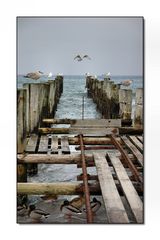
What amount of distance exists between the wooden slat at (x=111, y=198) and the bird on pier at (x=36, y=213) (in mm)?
326

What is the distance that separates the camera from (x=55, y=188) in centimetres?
261

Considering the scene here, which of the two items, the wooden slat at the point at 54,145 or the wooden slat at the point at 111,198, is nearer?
the wooden slat at the point at 111,198

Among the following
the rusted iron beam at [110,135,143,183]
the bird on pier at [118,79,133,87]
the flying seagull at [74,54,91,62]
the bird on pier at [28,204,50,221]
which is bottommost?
the bird on pier at [28,204,50,221]

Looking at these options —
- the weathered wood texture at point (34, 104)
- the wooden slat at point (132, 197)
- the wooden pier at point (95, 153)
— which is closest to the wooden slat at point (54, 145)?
the wooden pier at point (95, 153)

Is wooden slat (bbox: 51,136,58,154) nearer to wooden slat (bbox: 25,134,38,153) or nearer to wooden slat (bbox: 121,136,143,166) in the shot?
wooden slat (bbox: 25,134,38,153)

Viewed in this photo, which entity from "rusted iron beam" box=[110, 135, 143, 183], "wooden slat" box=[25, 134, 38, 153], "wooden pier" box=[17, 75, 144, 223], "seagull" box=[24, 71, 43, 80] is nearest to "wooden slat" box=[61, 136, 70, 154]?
"wooden pier" box=[17, 75, 144, 223]

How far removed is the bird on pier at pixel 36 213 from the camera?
2.64 metres

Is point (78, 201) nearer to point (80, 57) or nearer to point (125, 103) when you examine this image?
point (125, 103)

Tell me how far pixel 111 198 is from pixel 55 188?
0.30m

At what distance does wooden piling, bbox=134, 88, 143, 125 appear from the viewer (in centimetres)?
265

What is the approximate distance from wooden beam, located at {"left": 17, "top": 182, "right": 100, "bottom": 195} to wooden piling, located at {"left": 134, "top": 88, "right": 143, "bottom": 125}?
407mm

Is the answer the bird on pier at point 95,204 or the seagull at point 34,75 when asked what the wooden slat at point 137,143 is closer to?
the bird on pier at point 95,204
